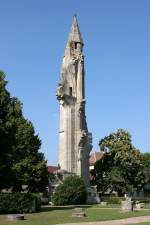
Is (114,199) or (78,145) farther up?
(78,145)

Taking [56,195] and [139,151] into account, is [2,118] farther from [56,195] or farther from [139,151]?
[139,151]

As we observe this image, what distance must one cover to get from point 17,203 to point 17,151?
12.1 m

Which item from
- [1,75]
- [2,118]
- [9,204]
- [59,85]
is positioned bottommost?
[9,204]

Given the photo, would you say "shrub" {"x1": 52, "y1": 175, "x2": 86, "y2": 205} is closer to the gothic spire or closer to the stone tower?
the stone tower

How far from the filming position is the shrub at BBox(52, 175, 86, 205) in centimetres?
6681

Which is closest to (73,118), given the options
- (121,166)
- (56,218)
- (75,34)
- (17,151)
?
(121,166)

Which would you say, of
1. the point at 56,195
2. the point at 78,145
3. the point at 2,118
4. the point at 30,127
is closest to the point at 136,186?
the point at 78,145

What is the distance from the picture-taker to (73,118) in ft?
274

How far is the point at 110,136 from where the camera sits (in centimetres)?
8512

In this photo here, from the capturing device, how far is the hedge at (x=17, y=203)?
40.9 m

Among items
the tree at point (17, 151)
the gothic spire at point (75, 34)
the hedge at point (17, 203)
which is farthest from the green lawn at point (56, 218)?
the gothic spire at point (75, 34)

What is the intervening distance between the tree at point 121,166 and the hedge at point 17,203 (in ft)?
127

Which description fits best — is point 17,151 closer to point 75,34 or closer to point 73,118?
point 73,118

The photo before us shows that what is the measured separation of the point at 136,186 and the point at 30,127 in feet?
89.0
